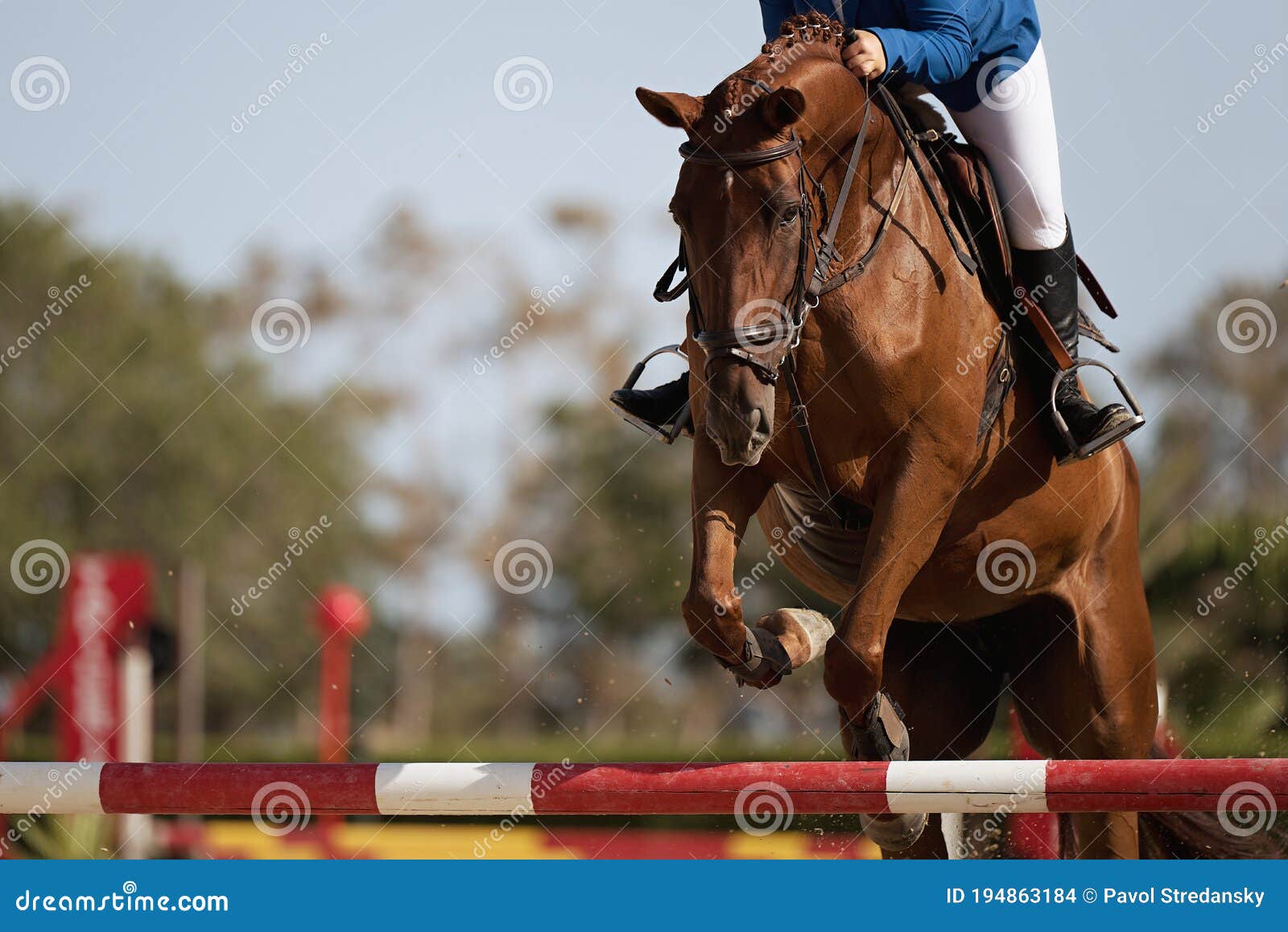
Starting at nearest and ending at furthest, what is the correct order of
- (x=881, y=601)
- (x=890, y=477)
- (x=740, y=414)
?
(x=740, y=414), (x=881, y=601), (x=890, y=477)

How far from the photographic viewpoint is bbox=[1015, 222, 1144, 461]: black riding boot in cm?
436

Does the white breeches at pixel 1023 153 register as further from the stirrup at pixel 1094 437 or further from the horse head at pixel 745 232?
the horse head at pixel 745 232

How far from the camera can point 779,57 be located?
12.4ft

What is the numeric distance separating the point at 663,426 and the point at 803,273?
1062 millimetres

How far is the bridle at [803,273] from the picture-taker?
344 cm

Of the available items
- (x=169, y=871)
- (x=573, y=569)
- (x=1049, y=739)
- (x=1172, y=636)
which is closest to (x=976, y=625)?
(x=1049, y=739)

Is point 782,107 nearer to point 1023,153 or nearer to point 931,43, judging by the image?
point 931,43

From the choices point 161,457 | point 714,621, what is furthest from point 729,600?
point 161,457

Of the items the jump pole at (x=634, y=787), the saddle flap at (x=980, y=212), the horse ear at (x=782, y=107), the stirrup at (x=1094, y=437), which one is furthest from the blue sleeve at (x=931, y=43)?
the jump pole at (x=634, y=787)

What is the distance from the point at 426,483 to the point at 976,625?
3181cm

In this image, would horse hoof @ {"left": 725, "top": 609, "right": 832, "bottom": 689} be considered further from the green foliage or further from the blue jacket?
the green foliage

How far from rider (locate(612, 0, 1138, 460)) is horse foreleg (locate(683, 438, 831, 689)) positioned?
1.94ft

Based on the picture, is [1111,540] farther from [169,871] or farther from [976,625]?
[169,871]

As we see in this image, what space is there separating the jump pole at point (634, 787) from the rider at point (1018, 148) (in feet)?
3.98
